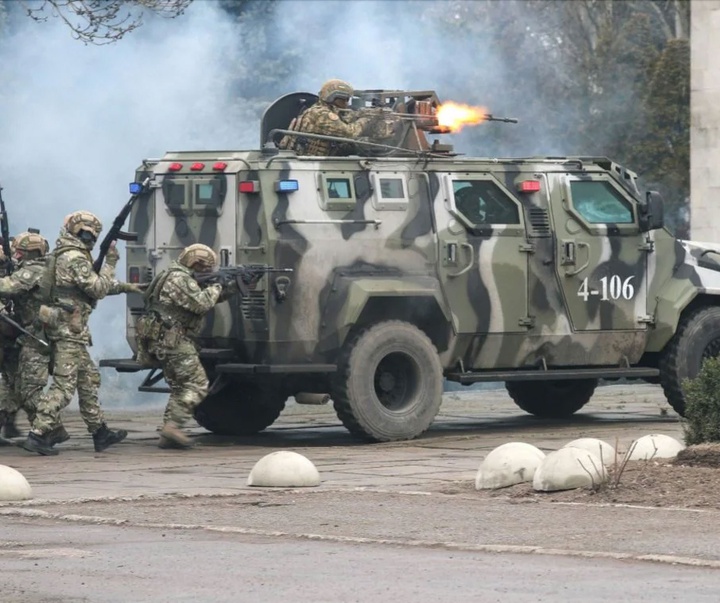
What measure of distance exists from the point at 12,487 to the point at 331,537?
237cm

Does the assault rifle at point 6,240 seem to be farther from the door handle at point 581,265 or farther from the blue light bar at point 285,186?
the door handle at point 581,265

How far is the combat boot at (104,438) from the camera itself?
14.4 m

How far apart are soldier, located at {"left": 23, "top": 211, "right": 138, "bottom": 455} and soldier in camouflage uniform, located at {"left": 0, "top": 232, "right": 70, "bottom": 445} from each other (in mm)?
155

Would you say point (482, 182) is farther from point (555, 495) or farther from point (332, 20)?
point (332, 20)

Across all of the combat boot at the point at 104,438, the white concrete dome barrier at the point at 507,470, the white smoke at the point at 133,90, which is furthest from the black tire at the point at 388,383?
the white smoke at the point at 133,90

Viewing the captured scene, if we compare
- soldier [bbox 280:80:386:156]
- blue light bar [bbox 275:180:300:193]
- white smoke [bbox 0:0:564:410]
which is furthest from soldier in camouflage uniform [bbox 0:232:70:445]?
white smoke [bbox 0:0:564:410]

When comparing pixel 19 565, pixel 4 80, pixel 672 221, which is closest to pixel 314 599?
pixel 19 565

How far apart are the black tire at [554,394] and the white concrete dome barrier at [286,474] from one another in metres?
5.87

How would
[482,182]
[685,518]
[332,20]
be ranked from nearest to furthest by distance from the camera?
[685,518] < [482,182] < [332,20]

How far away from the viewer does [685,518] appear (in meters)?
9.68

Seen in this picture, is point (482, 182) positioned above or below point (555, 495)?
above

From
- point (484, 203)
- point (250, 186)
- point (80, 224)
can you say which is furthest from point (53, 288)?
point (484, 203)

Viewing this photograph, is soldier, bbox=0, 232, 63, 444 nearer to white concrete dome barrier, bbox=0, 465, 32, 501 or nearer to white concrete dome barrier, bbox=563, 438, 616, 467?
white concrete dome barrier, bbox=0, 465, 32, 501

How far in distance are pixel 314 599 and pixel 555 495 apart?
3411 millimetres
